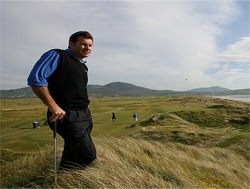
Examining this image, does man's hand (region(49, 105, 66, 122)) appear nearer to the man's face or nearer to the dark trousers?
the dark trousers

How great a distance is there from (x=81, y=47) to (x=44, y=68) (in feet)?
2.44

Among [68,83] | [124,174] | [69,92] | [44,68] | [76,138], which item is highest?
[44,68]

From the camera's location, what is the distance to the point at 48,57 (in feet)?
14.3

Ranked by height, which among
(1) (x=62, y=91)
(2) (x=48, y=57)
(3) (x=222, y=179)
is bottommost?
(3) (x=222, y=179)

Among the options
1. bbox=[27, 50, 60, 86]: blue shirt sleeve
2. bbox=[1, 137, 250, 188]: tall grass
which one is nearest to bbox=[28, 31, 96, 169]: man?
bbox=[27, 50, 60, 86]: blue shirt sleeve

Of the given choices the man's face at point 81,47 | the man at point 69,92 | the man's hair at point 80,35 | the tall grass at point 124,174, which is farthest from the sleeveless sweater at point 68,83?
the tall grass at point 124,174

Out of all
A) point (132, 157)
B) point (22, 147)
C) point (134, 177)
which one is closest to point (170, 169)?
point (132, 157)

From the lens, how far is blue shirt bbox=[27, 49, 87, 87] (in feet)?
13.6

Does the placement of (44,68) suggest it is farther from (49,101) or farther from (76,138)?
(76,138)

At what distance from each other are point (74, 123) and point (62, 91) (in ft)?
1.53

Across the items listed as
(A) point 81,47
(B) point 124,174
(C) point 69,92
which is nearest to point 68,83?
(C) point 69,92

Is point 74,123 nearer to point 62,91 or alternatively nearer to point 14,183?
point 62,91

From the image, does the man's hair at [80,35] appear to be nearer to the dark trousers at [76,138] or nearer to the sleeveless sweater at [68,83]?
the sleeveless sweater at [68,83]

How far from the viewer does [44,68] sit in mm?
4238
